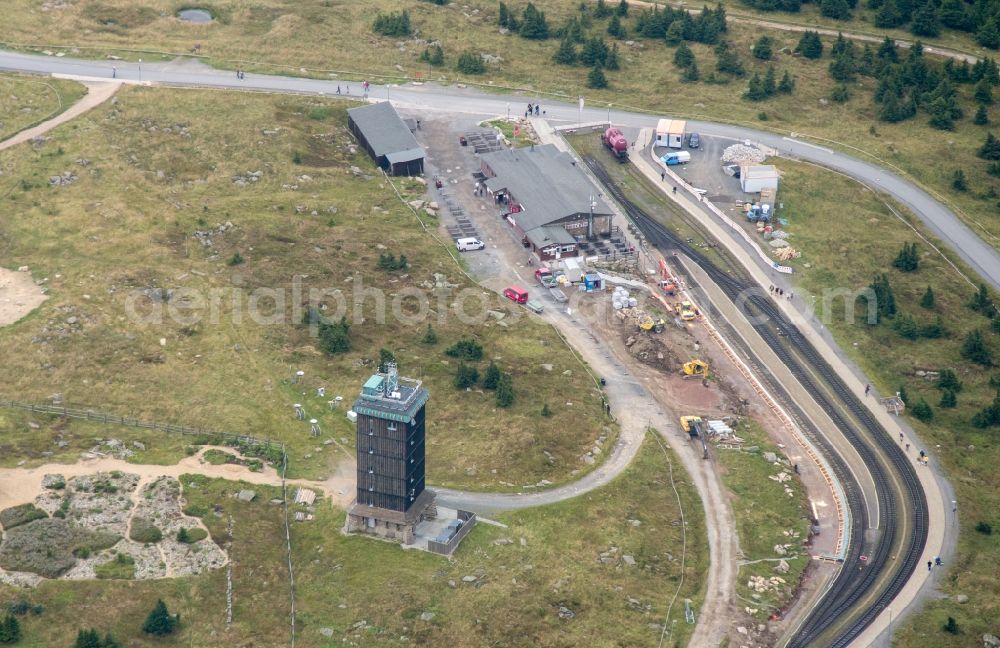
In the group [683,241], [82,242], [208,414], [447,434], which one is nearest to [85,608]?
[208,414]

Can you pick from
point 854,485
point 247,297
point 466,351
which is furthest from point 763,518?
point 247,297

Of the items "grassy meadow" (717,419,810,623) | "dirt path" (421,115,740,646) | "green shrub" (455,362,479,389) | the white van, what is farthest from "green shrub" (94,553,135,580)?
the white van

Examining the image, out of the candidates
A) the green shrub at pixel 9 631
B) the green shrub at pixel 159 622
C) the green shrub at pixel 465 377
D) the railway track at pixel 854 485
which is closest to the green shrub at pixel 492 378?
Result: the green shrub at pixel 465 377

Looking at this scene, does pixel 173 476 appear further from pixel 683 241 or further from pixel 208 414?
pixel 683 241

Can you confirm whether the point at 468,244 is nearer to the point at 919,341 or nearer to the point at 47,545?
the point at 919,341

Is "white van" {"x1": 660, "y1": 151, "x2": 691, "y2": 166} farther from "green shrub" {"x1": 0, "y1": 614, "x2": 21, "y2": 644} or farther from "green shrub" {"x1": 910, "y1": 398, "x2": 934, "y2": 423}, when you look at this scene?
"green shrub" {"x1": 0, "y1": 614, "x2": 21, "y2": 644}

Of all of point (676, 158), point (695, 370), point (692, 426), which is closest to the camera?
point (692, 426)

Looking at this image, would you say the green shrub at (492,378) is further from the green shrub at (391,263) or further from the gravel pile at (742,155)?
the gravel pile at (742,155)
